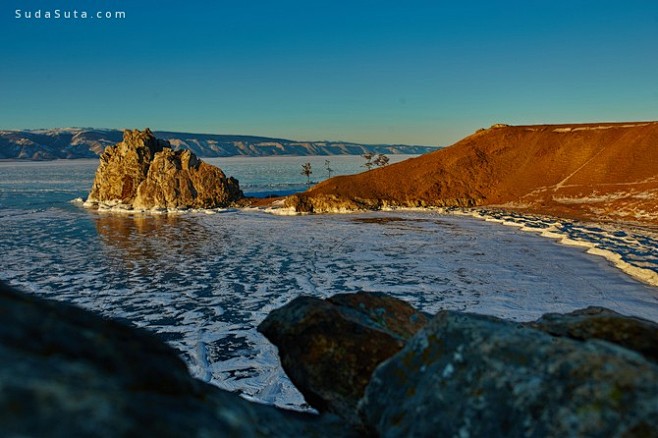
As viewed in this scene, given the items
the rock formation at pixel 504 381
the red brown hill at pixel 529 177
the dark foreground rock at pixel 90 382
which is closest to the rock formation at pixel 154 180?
the red brown hill at pixel 529 177

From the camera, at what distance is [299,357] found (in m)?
6.75

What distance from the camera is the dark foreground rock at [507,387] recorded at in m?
2.84

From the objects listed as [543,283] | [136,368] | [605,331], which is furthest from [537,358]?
[543,283]

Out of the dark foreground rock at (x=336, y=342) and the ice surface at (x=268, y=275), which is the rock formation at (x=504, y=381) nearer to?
the dark foreground rock at (x=336, y=342)

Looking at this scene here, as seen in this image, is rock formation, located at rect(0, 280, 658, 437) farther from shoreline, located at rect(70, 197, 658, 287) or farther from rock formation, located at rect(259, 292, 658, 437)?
shoreline, located at rect(70, 197, 658, 287)

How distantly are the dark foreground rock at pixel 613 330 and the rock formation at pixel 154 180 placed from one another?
8374 cm

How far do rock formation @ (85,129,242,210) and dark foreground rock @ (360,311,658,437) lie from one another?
84350 mm

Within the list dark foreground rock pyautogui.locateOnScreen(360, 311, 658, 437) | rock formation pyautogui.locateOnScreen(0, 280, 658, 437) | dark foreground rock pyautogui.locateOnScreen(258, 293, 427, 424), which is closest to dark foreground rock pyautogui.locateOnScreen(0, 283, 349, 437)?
rock formation pyautogui.locateOnScreen(0, 280, 658, 437)

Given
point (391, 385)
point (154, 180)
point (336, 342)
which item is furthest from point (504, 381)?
point (154, 180)

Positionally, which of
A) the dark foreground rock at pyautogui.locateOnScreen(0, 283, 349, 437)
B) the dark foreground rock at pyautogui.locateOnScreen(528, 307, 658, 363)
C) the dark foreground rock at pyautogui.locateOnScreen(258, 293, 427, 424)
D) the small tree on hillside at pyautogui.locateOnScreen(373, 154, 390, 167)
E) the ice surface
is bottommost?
the ice surface

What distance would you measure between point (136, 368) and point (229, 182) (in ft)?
299

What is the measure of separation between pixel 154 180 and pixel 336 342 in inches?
3638

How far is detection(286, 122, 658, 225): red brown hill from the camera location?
65812 mm

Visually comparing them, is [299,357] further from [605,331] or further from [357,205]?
[357,205]
